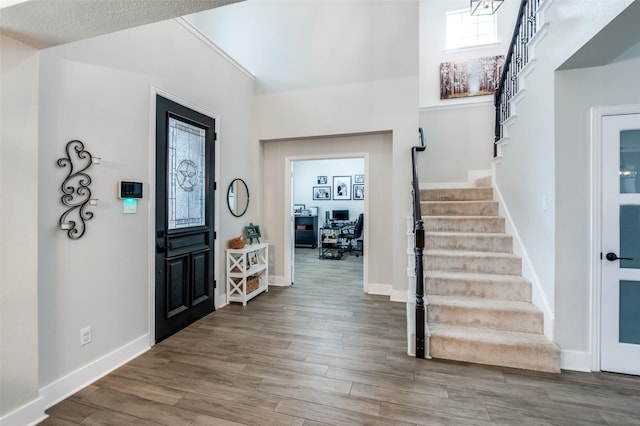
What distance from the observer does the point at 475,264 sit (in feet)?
10.1

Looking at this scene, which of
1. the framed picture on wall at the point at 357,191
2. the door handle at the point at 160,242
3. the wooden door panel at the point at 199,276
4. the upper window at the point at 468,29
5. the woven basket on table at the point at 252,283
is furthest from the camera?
the framed picture on wall at the point at 357,191

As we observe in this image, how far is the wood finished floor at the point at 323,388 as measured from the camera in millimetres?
1776

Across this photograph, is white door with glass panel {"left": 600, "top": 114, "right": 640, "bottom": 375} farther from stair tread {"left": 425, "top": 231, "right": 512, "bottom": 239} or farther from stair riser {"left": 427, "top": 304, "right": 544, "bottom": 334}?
stair tread {"left": 425, "top": 231, "right": 512, "bottom": 239}

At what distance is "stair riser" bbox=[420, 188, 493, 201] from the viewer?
4.14m

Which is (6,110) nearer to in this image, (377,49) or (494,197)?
(377,49)

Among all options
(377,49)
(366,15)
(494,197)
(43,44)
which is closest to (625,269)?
(494,197)

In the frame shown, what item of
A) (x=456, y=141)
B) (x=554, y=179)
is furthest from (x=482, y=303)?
(x=456, y=141)

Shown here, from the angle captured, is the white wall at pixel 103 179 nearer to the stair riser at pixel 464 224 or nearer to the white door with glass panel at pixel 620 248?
the stair riser at pixel 464 224

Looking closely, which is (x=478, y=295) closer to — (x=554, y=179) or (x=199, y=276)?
(x=554, y=179)

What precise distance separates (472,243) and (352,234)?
4572 millimetres

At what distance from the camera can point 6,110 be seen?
1.57m

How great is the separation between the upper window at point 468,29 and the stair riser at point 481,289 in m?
4.60

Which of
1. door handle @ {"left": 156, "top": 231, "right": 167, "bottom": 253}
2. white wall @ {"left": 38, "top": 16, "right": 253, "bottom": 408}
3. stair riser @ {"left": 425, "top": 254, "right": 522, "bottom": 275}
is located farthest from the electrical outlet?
stair riser @ {"left": 425, "top": 254, "right": 522, "bottom": 275}

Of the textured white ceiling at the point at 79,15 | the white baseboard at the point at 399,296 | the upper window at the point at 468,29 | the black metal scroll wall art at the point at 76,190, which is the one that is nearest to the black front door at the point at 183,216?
the black metal scroll wall art at the point at 76,190
